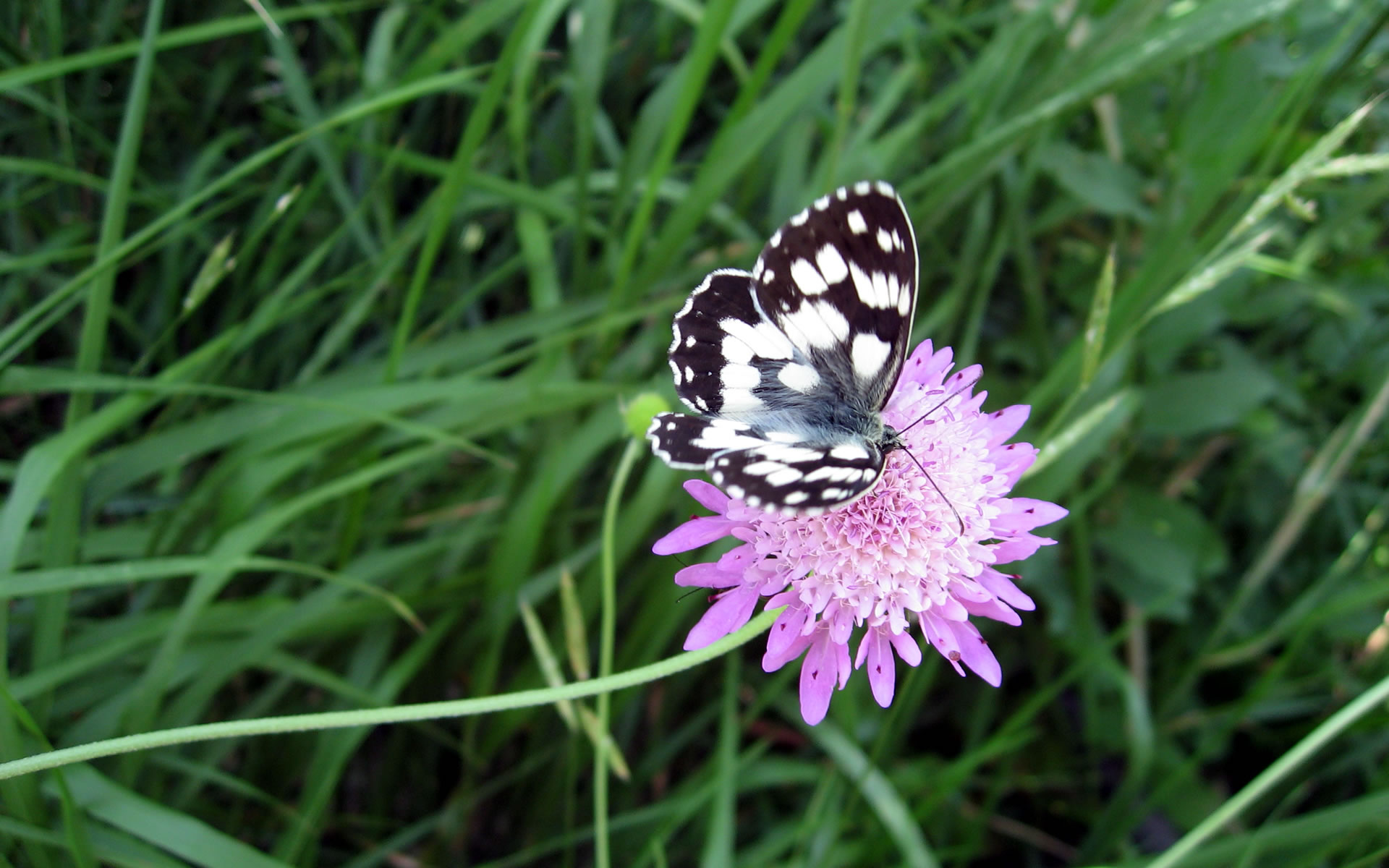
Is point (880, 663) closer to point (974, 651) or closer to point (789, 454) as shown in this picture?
point (974, 651)

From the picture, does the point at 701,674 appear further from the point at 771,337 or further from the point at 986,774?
the point at 771,337

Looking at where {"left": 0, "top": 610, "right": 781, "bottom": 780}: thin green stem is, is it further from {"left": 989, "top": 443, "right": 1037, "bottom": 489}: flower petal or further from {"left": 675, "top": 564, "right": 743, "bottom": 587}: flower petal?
{"left": 989, "top": 443, "right": 1037, "bottom": 489}: flower petal

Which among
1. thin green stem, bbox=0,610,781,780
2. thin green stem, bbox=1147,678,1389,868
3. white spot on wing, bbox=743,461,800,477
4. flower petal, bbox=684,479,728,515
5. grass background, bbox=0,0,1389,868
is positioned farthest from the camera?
grass background, bbox=0,0,1389,868

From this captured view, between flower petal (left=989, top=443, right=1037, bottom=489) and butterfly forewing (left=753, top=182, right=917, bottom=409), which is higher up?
butterfly forewing (left=753, top=182, right=917, bottom=409)

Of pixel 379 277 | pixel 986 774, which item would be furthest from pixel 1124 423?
pixel 379 277

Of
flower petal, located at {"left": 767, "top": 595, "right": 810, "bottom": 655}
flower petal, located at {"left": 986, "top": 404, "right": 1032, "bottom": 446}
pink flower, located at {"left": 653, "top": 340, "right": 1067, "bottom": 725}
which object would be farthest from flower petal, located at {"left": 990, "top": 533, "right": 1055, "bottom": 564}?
flower petal, located at {"left": 767, "top": 595, "right": 810, "bottom": 655}

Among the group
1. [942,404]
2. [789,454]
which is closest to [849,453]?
[789,454]

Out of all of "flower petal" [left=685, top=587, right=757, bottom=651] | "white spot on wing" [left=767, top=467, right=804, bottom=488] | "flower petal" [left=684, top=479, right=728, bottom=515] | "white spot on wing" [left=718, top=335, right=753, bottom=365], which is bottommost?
"flower petal" [left=685, top=587, right=757, bottom=651]

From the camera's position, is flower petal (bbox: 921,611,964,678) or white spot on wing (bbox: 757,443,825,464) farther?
flower petal (bbox: 921,611,964,678)

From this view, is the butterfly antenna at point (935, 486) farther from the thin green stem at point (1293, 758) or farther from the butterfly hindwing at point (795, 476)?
the thin green stem at point (1293, 758)
